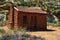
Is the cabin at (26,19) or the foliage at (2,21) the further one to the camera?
the foliage at (2,21)

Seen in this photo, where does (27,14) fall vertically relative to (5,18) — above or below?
above

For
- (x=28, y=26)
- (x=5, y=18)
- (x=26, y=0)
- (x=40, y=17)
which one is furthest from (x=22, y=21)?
(x=26, y=0)

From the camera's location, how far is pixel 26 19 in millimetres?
28609

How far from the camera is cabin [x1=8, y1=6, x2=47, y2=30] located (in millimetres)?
28222

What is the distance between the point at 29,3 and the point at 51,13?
6.12 meters

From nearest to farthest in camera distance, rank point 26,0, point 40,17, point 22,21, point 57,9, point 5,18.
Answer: point 22,21 → point 40,17 → point 5,18 → point 57,9 → point 26,0

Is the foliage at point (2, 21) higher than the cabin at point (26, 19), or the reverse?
the cabin at point (26, 19)

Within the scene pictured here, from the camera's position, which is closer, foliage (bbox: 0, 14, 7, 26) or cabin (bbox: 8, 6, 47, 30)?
cabin (bbox: 8, 6, 47, 30)

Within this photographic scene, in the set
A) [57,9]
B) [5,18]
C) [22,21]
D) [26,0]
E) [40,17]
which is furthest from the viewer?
[26,0]

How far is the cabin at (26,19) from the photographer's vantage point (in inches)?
1111

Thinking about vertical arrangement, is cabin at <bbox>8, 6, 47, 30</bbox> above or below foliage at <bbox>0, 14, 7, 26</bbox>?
above

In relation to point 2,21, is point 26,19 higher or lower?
higher

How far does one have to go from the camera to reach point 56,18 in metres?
43.4

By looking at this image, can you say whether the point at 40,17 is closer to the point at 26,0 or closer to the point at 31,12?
the point at 31,12
